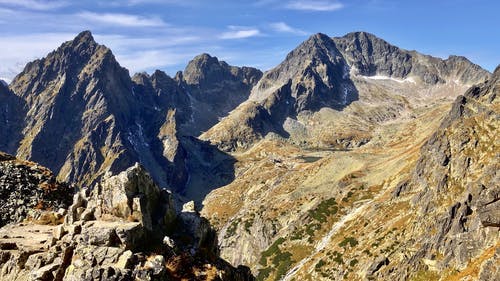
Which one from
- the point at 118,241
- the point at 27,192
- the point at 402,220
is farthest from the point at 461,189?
the point at 118,241

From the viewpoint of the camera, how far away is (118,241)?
108 feet

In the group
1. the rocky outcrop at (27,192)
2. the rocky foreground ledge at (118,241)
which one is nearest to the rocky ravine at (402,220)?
the rocky foreground ledge at (118,241)

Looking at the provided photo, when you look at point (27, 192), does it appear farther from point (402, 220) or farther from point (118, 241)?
point (402, 220)

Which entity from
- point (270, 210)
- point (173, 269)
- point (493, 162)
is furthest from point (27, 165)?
point (270, 210)

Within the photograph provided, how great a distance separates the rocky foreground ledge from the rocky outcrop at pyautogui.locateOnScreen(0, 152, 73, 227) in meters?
5.18

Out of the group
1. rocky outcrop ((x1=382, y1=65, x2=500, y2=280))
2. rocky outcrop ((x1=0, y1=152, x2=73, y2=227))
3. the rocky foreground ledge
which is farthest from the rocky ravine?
rocky outcrop ((x1=0, y1=152, x2=73, y2=227))

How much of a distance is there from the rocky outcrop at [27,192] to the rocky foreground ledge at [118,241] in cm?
518

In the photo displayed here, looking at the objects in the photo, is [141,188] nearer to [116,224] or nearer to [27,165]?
[116,224]

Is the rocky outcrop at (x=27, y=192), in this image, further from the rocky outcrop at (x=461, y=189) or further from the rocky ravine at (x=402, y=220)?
the rocky outcrop at (x=461, y=189)

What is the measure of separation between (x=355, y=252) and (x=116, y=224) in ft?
316

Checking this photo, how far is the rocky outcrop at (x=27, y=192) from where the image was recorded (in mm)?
47781

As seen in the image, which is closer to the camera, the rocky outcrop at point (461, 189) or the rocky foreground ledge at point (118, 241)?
the rocky foreground ledge at point (118, 241)

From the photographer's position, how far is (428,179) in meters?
126

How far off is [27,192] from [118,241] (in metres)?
23.9
